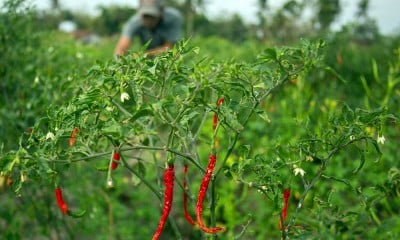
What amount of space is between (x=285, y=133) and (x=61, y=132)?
2.78 metres

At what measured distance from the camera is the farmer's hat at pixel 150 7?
183 inches

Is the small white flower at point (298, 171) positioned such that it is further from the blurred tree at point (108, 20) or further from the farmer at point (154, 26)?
the blurred tree at point (108, 20)

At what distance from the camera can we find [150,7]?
4.68m

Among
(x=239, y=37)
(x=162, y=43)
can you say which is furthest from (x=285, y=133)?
(x=239, y=37)

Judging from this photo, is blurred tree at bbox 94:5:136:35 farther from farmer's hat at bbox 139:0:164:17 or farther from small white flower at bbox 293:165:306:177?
small white flower at bbox 293:165:306:177

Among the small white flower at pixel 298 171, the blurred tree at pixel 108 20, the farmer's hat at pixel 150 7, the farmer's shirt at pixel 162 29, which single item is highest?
the blurred tree at pixel 108 20

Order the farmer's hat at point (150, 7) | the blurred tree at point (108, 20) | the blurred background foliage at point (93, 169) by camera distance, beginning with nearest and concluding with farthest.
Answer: the blurred background foliage at point (93, 169)
the farmer's hat at point (150, 7)
the blurred tree at point (108, 20)

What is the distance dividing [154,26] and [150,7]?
196 millimetres

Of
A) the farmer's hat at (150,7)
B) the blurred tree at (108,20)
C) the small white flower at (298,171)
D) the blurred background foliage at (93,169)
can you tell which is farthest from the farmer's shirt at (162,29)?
the blurred tree at (108,20)

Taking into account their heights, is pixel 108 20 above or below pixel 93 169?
above

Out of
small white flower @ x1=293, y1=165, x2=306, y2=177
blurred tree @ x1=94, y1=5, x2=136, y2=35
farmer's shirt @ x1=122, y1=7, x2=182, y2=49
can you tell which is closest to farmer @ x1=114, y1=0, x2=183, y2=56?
farmer's shirt @ x1=122, y1=7, x2=182, y2=49

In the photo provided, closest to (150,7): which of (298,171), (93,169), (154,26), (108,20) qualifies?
(154,26)

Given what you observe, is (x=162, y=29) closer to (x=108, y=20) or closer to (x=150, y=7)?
(x=150, y=7)

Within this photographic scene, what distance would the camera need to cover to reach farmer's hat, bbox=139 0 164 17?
4.64 metres
